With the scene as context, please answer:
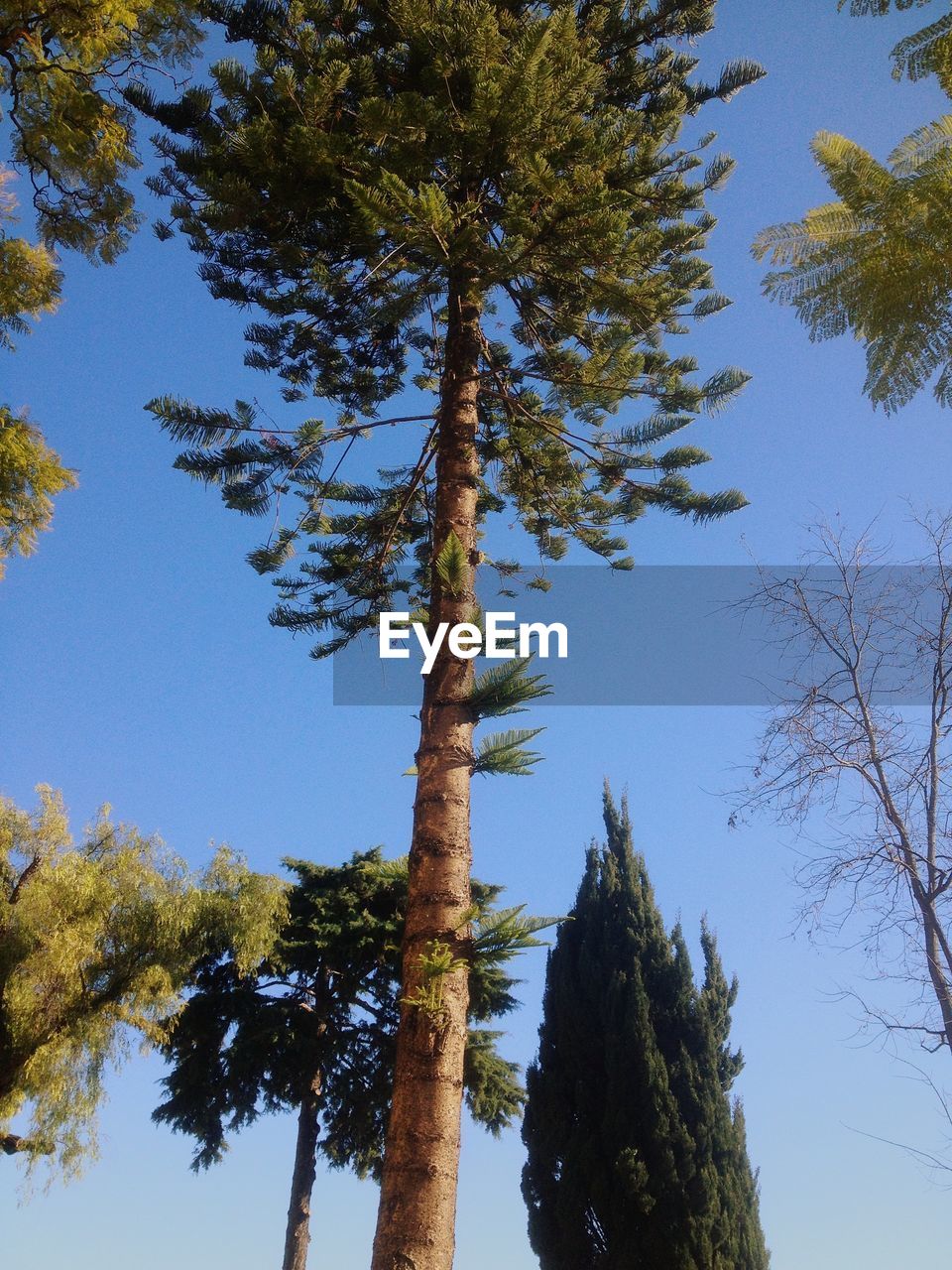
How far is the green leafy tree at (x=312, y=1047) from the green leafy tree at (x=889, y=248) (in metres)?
10.6

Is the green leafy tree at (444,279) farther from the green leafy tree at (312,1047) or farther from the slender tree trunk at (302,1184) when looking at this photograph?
the slender tree trunk at (302,1184)

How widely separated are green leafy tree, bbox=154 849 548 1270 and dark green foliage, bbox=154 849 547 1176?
16 millimetres

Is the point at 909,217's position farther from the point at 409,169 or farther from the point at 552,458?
the point at 552,458

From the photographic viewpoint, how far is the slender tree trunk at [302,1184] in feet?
41.3

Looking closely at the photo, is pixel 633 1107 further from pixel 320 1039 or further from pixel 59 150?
pixel 59 150

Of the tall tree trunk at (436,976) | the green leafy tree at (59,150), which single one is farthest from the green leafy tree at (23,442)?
the tall tree trunk at (436,976)

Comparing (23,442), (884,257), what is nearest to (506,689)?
(884,257)

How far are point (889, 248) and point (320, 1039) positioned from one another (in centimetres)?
1356

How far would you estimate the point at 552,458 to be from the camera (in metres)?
6.18

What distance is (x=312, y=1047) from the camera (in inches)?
529

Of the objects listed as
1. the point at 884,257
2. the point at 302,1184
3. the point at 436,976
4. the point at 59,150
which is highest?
the point at 59,150

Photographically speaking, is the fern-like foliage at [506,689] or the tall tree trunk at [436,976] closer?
the tall tree trunk at [436,976]

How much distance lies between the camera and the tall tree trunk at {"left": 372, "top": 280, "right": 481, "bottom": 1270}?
9.30 feet

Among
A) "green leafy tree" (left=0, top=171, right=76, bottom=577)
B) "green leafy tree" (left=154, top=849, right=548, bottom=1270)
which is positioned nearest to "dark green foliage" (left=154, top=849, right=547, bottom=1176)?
"green leafy tree" (left=154, top=849, right=548, bottom=1270)
